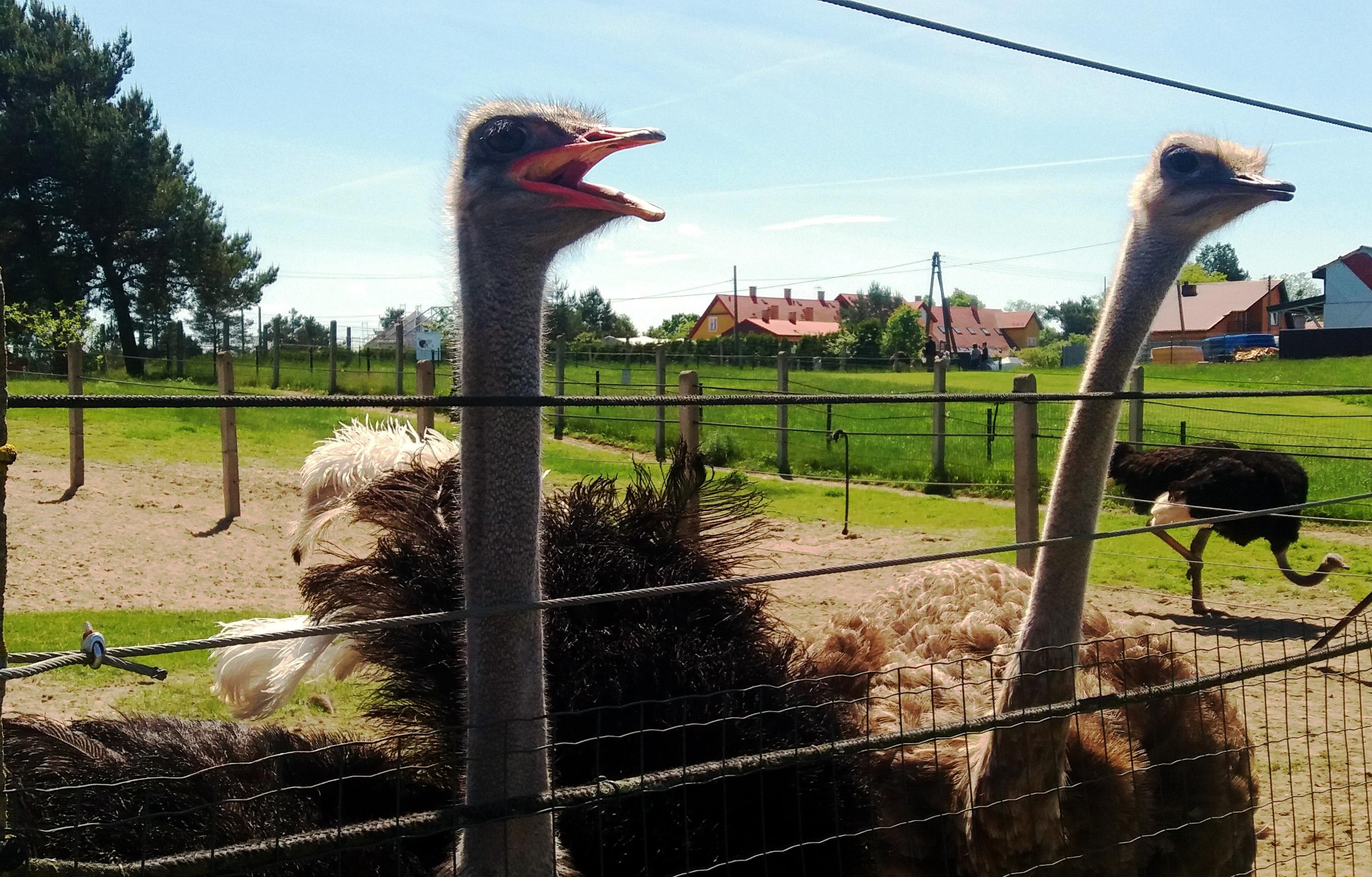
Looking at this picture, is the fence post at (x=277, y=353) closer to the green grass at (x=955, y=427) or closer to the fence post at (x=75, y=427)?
the green grass at (x=955, y=427)

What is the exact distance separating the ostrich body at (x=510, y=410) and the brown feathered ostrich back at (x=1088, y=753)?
0.64 metres

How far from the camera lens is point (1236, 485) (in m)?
7.12

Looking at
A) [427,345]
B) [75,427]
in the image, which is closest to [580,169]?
[75,427]

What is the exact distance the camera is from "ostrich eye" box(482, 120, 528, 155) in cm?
224

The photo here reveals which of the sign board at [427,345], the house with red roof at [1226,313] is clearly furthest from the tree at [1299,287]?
the sign board at [427,345]

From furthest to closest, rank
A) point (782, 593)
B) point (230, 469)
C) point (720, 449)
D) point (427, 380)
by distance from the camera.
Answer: point (720, 449) < point (427, 380) < point (230, 469) < point (782, 593)

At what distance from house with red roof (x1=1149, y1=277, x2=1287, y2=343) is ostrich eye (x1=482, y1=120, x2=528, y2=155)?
5093cm

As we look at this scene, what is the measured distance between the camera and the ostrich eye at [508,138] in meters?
2.24

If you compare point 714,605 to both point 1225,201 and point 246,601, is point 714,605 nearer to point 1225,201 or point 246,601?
point 1225,201

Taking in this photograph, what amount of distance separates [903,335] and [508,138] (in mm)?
47470

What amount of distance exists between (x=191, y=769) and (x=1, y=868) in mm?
974

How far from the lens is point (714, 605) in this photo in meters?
3.11

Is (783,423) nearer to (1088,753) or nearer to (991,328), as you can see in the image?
(1088,753)

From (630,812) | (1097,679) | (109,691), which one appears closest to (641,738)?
(630,812)
